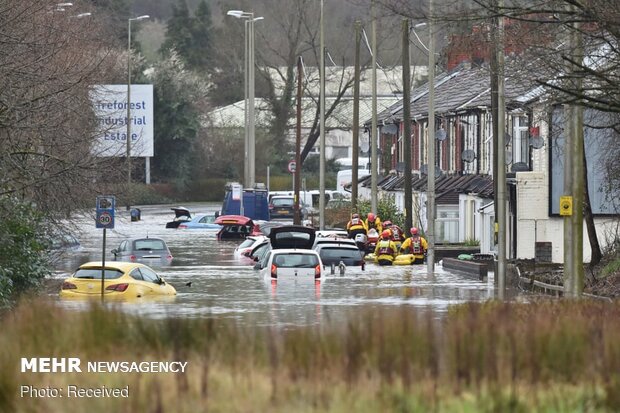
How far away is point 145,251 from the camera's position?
5053cm

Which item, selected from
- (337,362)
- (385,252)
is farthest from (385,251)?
(337,362)

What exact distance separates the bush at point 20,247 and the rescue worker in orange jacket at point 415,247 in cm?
1832

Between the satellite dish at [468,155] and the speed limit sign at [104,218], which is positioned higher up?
the satellite dish at [468,155]

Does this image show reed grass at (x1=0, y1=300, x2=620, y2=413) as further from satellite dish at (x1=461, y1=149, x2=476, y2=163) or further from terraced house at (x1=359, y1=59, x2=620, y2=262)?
satellite dish at (x1=461, y1=149, x2=476, y2=163)

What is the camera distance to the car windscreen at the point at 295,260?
3697cm

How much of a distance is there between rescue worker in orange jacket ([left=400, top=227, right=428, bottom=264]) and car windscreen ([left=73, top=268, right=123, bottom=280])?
20.6 m

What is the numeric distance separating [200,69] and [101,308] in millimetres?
115980

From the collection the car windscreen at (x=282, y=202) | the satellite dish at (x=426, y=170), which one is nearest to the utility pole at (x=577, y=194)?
the satellite dish at (x=426, y=170)

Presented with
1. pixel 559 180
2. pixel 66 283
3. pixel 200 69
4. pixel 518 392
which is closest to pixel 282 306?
pixel 66 283

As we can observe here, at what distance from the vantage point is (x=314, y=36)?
339 feet

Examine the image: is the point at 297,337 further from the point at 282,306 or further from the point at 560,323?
the point at 282,306

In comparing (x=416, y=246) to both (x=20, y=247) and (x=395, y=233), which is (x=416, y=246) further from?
(x=20, y=247)

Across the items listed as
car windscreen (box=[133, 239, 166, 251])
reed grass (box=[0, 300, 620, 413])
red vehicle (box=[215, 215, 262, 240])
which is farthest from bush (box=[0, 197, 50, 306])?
red vehicle (box=[215, 215, 262, 240])

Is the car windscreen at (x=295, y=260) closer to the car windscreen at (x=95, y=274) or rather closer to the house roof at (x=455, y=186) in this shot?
the car windscreen at (x=95, y=274)
